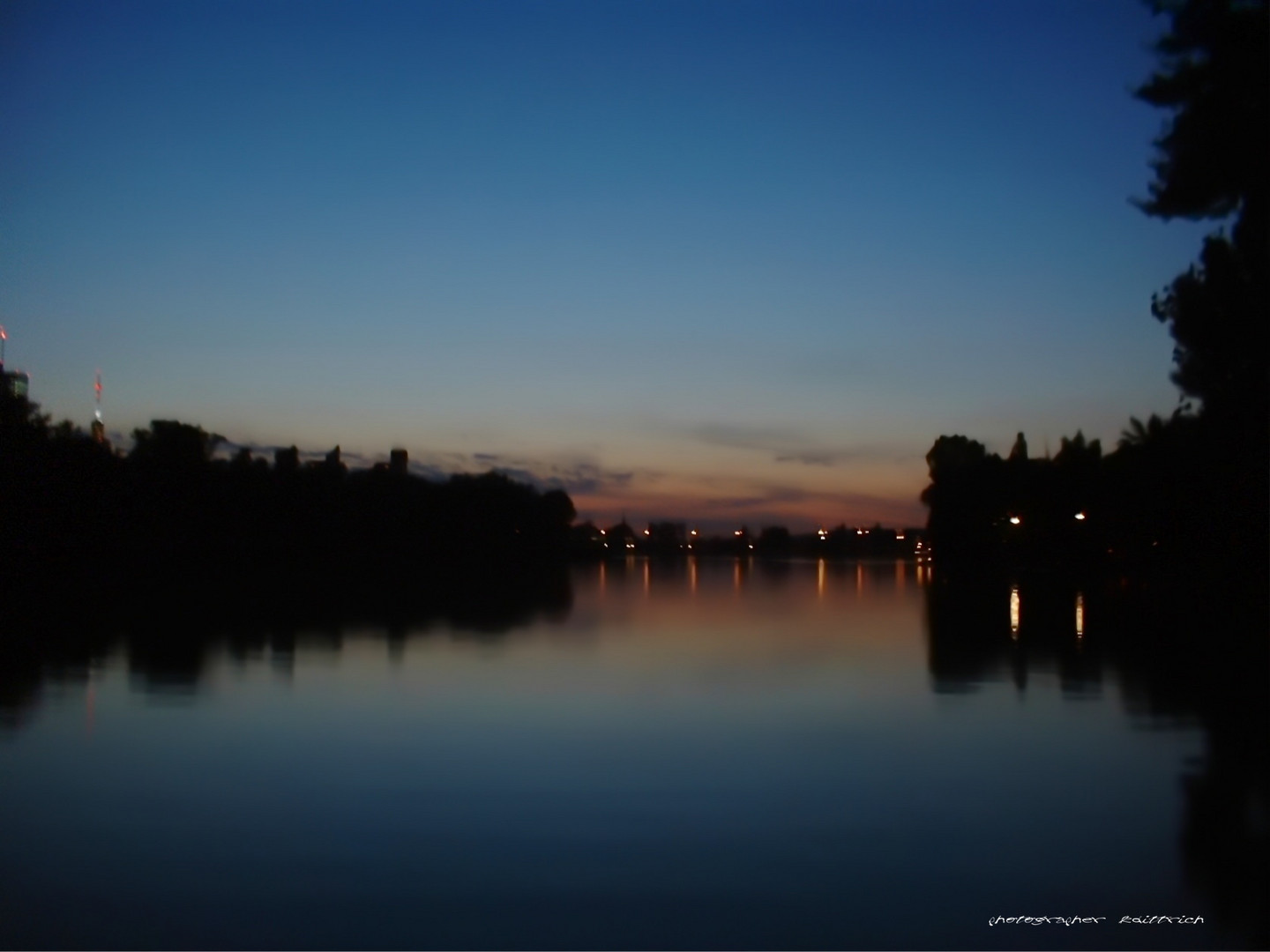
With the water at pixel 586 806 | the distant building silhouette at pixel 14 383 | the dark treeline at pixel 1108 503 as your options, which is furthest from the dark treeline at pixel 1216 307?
the distant building silhouette at pixel 14 383

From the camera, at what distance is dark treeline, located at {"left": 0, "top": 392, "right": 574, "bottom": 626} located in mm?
30156

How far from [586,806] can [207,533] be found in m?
46.8

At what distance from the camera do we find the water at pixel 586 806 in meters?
5.73

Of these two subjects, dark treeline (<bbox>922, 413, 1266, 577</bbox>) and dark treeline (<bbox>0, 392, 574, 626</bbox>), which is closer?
dark treeline (<bbox>922, 413, 1266, 577</bbox>)

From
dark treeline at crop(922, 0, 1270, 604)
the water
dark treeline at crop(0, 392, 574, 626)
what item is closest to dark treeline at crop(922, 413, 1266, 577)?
dark treeline at crop(922, 0, 1270, 604)

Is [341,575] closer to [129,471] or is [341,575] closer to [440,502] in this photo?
[129,471]

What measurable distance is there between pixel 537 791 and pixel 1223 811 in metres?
4.36

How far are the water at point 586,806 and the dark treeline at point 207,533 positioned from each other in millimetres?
11612

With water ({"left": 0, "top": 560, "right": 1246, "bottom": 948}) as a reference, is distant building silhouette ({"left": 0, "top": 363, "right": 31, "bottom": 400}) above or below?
above

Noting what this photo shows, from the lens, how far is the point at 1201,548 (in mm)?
14500

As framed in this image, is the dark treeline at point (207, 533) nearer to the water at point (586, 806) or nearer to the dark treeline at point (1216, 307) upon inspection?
the water at point (586, 806)

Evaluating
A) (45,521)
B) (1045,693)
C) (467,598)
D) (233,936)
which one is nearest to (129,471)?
(45,521)

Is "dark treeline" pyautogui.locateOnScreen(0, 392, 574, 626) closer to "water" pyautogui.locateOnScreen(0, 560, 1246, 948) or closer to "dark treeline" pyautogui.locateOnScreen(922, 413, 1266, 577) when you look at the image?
"water" pyautogui.locateOnScreen(0, 560, 1246, 948)

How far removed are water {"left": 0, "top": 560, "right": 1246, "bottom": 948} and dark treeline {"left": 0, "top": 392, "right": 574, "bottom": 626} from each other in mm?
11612
